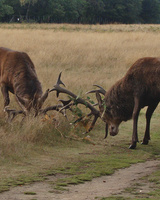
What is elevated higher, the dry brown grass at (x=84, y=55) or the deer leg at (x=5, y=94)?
the dry brown grass at (x=84, y=55)

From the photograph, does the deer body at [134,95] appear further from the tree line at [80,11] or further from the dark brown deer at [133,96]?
the tree line at [80,11]

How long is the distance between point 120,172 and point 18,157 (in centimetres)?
161

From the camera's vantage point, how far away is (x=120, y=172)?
23.5 feet

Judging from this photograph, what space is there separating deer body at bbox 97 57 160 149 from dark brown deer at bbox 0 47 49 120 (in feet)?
4.10

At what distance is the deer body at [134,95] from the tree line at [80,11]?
6256 centimetres

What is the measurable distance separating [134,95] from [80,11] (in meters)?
83.2

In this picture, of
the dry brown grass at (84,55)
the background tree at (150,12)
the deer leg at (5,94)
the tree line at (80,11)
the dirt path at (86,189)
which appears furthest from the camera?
the background tree at (150,12)

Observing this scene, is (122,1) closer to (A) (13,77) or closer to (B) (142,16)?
(B) (142,16)

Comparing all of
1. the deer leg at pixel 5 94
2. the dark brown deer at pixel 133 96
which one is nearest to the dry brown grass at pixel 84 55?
the deer leg at pixel 5 94

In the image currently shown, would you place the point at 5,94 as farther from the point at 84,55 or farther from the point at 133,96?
the point at 84,55

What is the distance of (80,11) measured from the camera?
90688 millimetres

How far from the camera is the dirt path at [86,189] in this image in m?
5.45

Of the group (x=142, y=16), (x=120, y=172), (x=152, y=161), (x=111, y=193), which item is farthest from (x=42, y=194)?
(x=142, y=16)

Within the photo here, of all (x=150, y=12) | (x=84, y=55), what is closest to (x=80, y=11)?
(x=150, y=12)
